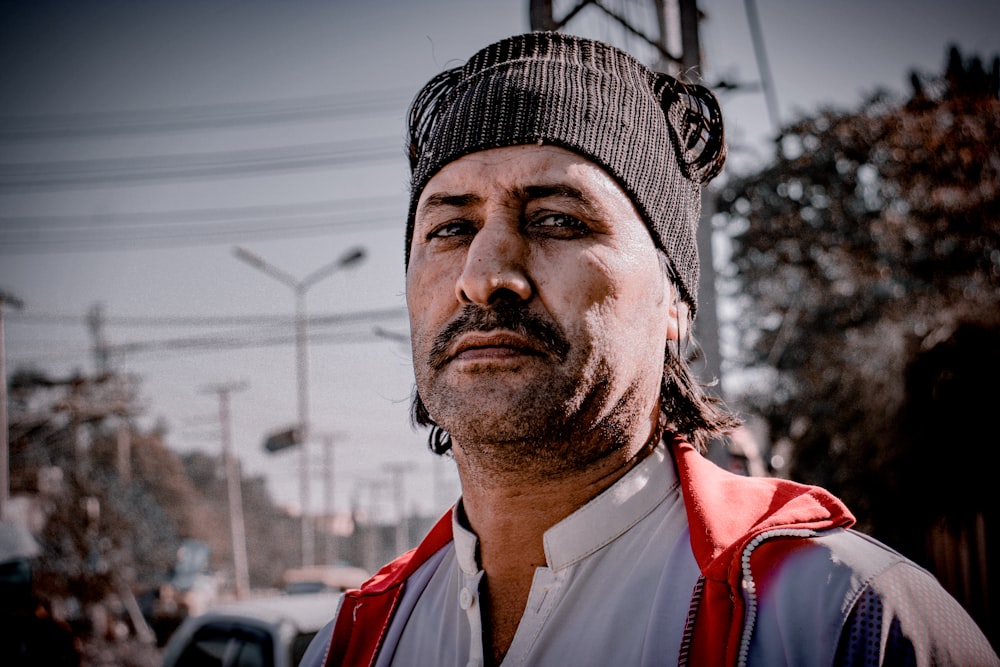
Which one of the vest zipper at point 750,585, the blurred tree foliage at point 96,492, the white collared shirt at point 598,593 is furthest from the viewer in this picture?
the blurred tree foliage at point 96,492

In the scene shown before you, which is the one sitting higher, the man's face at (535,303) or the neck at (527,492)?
the man's face at (535,303)

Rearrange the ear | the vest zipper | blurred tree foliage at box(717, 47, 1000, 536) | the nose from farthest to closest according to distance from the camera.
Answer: blurred tree foliage at box(717, 47, 1000, 536)
the ear
the nose
the vest zipper

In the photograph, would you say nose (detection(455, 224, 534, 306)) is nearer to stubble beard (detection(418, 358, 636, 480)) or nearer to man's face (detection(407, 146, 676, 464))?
man's face (detection(407, 146, 676, 464))

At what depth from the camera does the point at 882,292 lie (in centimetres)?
1176

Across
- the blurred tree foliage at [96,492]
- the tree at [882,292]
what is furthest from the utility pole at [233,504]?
the tree at [882,292]

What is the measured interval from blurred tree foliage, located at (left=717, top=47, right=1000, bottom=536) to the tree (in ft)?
0.07

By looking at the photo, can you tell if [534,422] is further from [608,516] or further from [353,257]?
[353,257]

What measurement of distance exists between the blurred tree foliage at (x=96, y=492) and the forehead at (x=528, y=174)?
78.8ft

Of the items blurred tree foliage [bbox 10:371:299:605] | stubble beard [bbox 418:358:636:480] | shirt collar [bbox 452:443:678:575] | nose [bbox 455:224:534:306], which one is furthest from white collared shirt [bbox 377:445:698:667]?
blurred tree foliage [bbox 10:371:299:605]

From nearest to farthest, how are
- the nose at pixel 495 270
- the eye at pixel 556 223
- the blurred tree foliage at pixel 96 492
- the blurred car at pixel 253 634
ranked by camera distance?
the nose at pixel 495 270
the eye at pixel 556 223
the blurred car at pixel 253 634
the blurred tree foliage at pixel 96 492

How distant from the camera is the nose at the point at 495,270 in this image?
1.64 m

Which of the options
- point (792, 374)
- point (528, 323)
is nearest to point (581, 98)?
point (528, 323)

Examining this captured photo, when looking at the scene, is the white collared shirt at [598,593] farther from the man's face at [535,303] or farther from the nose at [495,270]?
the nose at [495,270]

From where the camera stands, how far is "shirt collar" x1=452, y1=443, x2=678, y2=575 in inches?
66.6
